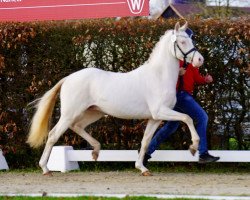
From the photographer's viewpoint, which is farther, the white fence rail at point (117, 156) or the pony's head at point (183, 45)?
the white fence rail at point (117, 156)

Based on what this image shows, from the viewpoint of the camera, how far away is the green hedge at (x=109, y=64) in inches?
483

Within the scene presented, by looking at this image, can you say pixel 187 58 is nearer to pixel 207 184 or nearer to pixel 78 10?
pixel 207 184

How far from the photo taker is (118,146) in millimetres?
12789

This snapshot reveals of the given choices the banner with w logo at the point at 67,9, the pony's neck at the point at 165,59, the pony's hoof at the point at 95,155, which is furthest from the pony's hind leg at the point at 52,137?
the banner with w logo at the point at 67,9

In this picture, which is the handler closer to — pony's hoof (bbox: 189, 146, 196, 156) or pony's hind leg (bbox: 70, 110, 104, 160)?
pony's hoof (bbox: 189, 146, 196, 156)

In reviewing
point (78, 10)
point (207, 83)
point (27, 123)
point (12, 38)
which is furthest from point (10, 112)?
point (207, 83)

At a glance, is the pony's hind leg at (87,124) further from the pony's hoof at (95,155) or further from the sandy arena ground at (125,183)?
the sandy arena ground at (125,183)

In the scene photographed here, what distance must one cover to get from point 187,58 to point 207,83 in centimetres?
115

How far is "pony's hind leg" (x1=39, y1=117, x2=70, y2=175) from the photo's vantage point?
38.5ft

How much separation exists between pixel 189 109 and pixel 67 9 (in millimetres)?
3262

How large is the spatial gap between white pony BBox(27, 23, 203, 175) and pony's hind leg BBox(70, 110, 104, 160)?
0.02 m

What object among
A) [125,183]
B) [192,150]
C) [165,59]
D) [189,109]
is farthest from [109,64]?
[125,183]

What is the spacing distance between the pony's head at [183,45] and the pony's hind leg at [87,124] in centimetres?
160

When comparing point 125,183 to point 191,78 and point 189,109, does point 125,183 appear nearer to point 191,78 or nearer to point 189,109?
point 189,109
